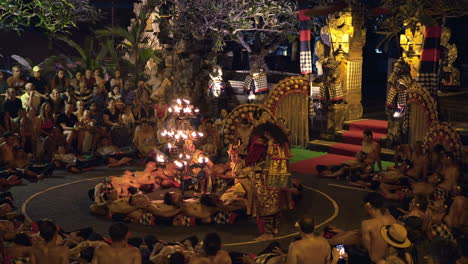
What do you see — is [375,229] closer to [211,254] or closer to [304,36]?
[211,254]

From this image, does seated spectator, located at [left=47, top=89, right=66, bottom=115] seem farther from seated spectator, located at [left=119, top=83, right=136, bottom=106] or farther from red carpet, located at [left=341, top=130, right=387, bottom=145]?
red carpet, located at [left=341, top=130, right=387, bottom=145]

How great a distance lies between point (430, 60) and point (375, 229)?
7412 mm

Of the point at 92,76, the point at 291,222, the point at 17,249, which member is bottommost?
the point at 291,222

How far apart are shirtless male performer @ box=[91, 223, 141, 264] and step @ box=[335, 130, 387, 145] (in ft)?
33.0

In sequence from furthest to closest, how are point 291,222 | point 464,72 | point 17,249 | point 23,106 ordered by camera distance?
point 464,72 → point 23,106 → point 291,222 → point 17,249

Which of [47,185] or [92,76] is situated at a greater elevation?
[92,76]

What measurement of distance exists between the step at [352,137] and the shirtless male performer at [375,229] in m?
8.43

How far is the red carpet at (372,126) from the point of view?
14906 mm

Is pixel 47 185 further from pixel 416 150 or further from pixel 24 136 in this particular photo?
pixel 416 150

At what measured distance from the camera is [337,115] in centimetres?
1527

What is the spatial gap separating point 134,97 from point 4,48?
326 inches

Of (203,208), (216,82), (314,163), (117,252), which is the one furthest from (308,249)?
(216,82)

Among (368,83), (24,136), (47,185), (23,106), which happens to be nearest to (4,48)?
(23,106)

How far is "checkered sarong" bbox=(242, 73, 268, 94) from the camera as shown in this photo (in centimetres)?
1823
